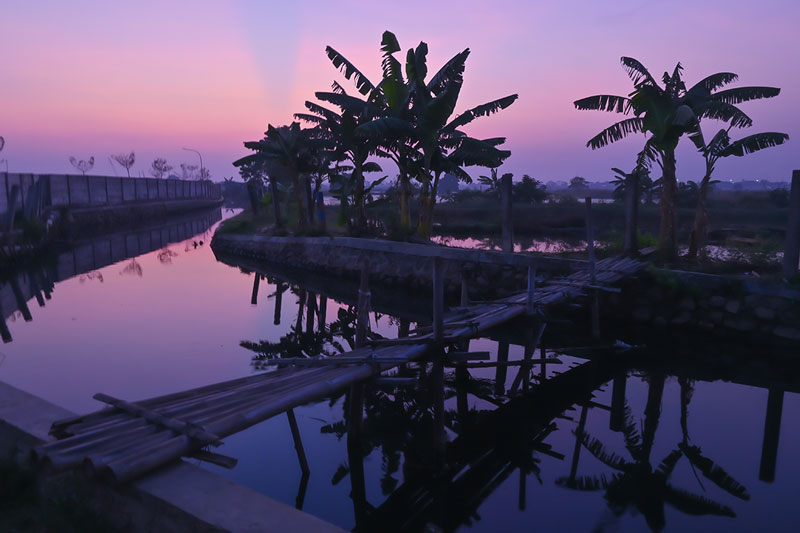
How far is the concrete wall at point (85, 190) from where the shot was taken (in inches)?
891

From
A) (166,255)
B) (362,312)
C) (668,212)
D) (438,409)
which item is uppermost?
(668,212)

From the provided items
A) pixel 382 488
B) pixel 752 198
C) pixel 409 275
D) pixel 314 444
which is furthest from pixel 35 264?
pixel 752 198

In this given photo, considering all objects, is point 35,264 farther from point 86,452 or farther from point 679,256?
point 679,256

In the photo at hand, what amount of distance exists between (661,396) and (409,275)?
9.21 metres

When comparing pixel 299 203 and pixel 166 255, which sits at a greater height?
pixel 299 203

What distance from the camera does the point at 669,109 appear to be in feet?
A: 39.9

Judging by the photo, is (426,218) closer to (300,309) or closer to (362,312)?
(300,309)

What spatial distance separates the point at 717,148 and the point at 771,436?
773cm

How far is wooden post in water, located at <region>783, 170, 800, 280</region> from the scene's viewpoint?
9773 mm

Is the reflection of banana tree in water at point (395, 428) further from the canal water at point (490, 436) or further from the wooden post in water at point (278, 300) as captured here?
the wooden post in water at point (278, 300)

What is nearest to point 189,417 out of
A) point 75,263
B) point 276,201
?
point 75,263

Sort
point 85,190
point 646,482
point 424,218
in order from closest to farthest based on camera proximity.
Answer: point 646,482
point 424,218
point 85,190

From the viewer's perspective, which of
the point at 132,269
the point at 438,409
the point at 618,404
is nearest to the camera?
the point at 438,409

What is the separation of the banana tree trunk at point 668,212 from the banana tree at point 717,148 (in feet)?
1.77
